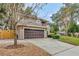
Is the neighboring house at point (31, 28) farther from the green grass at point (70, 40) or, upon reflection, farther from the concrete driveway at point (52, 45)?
the green grass at point (70, 40)

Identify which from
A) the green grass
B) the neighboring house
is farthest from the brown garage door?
the green grass

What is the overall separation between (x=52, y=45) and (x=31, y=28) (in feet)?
1.49

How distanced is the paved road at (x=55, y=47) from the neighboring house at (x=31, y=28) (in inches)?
3.9

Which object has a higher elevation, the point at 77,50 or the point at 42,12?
the point at 42,12

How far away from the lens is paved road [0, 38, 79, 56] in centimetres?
385

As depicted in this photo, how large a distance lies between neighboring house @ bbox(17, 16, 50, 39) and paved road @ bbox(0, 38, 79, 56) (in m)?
0.10

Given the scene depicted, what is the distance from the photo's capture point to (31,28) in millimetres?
4008

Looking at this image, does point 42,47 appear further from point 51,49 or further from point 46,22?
point 46,22

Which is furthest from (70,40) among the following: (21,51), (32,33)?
(21,51)

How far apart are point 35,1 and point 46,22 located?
39 cm

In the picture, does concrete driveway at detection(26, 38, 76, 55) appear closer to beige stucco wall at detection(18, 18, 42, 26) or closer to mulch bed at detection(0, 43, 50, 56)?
mulch bed at detection(0, 43, 50, 56)

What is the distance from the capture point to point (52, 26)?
3969 millimetres

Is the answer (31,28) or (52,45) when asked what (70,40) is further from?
(31,28)

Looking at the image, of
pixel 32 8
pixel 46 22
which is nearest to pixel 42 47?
pixel 46 22
